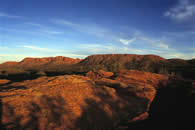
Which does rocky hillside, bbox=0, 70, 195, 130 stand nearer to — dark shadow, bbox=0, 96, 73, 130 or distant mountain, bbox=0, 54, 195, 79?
dark shadow, bbox=0, 96, 73, 130

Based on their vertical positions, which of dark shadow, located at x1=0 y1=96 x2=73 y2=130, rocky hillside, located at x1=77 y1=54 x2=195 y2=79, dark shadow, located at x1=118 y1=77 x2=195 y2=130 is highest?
rocky hillside, located at x1=77 y1=54 x2=195 y2=79

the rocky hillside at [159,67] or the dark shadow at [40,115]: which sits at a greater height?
the rocky hillside at [159,67]

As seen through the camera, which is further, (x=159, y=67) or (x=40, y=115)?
(x=159, y=67)

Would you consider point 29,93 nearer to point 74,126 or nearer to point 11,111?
point 11,111

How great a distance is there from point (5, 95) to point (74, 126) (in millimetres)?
4719

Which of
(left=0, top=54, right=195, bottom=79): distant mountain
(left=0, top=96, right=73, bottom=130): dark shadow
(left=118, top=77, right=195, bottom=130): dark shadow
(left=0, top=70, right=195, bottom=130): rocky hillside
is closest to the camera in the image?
(left=0, top=96, right=73, bottom=130): dark shadow

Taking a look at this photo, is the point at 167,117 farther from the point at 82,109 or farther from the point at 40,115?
the point at 40,115

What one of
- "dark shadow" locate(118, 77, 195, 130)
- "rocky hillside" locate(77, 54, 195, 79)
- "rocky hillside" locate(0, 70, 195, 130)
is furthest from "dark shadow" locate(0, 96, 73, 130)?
"rocky hillside" locate(77, 54, 195, 79)

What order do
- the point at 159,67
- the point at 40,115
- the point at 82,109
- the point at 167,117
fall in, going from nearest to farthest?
the point at 40,115, the point at 82,109, the point at 167,117, the point at 159,67

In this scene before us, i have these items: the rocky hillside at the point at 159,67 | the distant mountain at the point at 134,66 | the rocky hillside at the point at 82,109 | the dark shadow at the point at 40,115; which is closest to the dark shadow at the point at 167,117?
the rocky hillside at the point at 82,109

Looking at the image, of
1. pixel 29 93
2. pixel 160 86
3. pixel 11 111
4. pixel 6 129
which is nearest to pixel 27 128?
pixel 6 129

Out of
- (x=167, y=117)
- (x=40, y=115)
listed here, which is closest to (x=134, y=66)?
(x=167, y=117)

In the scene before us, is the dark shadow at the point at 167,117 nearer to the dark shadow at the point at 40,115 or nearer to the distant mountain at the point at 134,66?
the dark shadow at the point at 40,115

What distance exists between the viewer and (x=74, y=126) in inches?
205
